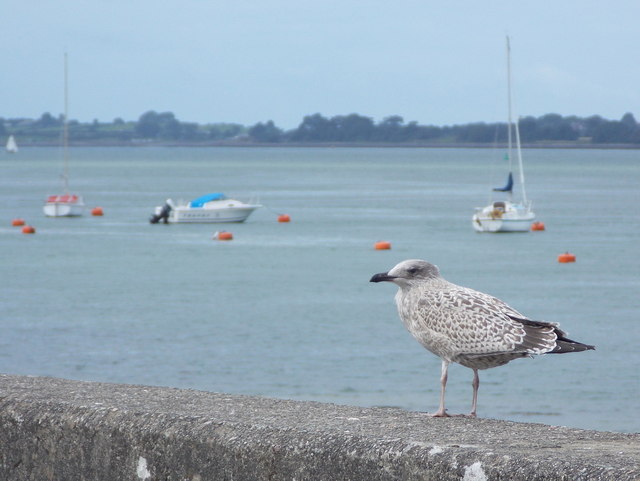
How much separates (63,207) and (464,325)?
85.7 metres

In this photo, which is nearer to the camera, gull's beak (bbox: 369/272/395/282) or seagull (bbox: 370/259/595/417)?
seagull (bbox: 370/259/595/417)

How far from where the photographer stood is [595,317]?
4050 cm

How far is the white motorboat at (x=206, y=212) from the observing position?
3263 inches

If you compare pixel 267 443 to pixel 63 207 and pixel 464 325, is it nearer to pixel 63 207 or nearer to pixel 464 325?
pixel 464 325

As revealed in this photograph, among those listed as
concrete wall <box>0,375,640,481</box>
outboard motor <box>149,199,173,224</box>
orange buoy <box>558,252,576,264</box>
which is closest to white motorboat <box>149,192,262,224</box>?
outboard motor <box>149,199,173,224</box>

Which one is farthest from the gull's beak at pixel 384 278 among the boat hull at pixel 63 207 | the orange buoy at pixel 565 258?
the boat hull at pixel 63 207

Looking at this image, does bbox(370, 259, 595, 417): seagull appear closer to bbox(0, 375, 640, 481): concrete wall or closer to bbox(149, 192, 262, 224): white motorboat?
bbox(0, 375, 640, 481): concrete wall

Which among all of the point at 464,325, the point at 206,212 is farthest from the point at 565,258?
the point at 464,325

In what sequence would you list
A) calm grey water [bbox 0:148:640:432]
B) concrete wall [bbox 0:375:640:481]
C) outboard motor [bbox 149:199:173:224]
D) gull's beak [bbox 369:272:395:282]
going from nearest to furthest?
concrete wall [bbox 0:375:640:481], gull's beak [bbox 369:272:395:282], calm grey water [bbox 0:148:640:432], outboard motor [bbox 149:199:173:224]

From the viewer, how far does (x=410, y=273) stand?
20.0 ft

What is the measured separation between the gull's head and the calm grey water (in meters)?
19.2

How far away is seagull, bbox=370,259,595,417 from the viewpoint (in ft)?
18.9

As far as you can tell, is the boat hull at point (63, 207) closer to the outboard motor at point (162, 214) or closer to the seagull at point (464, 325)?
the outboard motor at point (162, 214)

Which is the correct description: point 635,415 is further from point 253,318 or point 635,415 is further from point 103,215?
point 103,215
